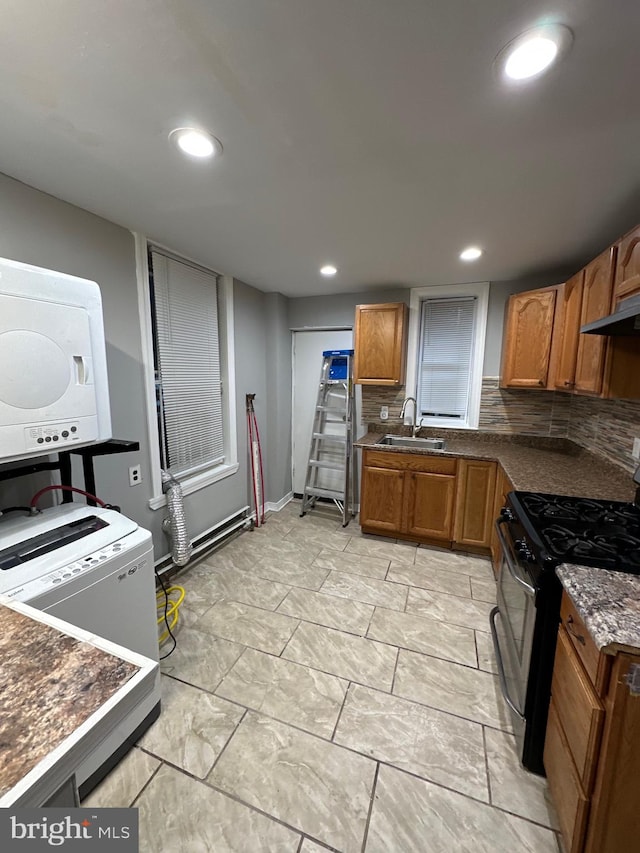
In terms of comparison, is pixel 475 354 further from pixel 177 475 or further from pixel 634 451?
pixel 177 475

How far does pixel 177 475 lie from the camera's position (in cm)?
265

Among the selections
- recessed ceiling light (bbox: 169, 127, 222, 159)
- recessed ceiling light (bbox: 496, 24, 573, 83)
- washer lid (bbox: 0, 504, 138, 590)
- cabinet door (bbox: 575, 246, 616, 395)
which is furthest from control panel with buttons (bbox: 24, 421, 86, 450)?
cabinet door (bbox: 575, 246, 616, 395)

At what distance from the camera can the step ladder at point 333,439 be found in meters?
3.52

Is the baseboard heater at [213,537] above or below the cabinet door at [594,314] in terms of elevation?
below

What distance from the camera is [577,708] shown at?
39.2 inches

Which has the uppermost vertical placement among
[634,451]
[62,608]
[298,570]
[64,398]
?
[64,398]

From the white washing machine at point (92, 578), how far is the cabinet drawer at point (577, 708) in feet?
4.21

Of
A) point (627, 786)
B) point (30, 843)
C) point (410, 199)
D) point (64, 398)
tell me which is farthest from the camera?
point (410, 199)

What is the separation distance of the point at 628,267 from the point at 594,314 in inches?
14.2

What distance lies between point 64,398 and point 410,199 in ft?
5.84

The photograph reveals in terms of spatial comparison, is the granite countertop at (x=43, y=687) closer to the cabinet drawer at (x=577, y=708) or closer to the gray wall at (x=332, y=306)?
the cabinet drawer at (x=577, y=708)

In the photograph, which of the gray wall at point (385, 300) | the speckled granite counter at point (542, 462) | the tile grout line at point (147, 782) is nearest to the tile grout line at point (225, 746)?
the tile grout line at point (147, 782)

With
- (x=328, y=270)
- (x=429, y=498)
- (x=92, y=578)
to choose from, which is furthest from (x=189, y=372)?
(x=429, y=498)

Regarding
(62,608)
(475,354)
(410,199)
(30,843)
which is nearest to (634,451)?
(475,354)
